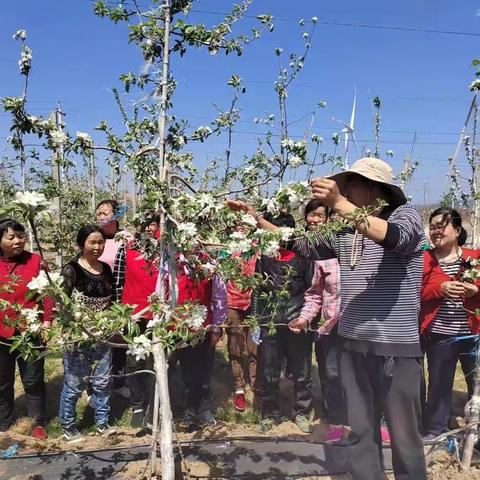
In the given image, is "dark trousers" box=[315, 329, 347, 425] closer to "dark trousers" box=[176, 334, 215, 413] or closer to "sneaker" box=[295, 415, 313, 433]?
"sneaker" box=[295, 415, 313, 433]

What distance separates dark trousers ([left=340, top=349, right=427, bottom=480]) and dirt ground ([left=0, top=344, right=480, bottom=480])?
0.64 meters

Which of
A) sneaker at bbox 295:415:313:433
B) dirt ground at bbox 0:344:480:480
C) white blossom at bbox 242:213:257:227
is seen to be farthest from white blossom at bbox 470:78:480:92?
sneaker at bbox 295:415:313:433

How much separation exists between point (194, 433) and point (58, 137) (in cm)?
286

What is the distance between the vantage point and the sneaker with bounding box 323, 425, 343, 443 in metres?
3.69

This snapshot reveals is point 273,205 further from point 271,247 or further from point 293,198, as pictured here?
point 271,247

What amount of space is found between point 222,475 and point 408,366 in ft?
5.23

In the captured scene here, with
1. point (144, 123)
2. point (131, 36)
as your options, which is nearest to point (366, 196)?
point (144, 123)

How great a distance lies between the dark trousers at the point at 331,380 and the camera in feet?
12.8

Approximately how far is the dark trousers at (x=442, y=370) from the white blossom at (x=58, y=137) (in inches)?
124

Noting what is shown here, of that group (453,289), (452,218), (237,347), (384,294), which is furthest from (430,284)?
(237,347)

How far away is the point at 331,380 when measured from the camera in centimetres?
398

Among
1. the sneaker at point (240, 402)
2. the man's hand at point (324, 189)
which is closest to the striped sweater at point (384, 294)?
the man's hand at point (324, 189)

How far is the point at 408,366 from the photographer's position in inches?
96.8

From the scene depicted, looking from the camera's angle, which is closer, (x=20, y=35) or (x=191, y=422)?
(x=20, y=35)
